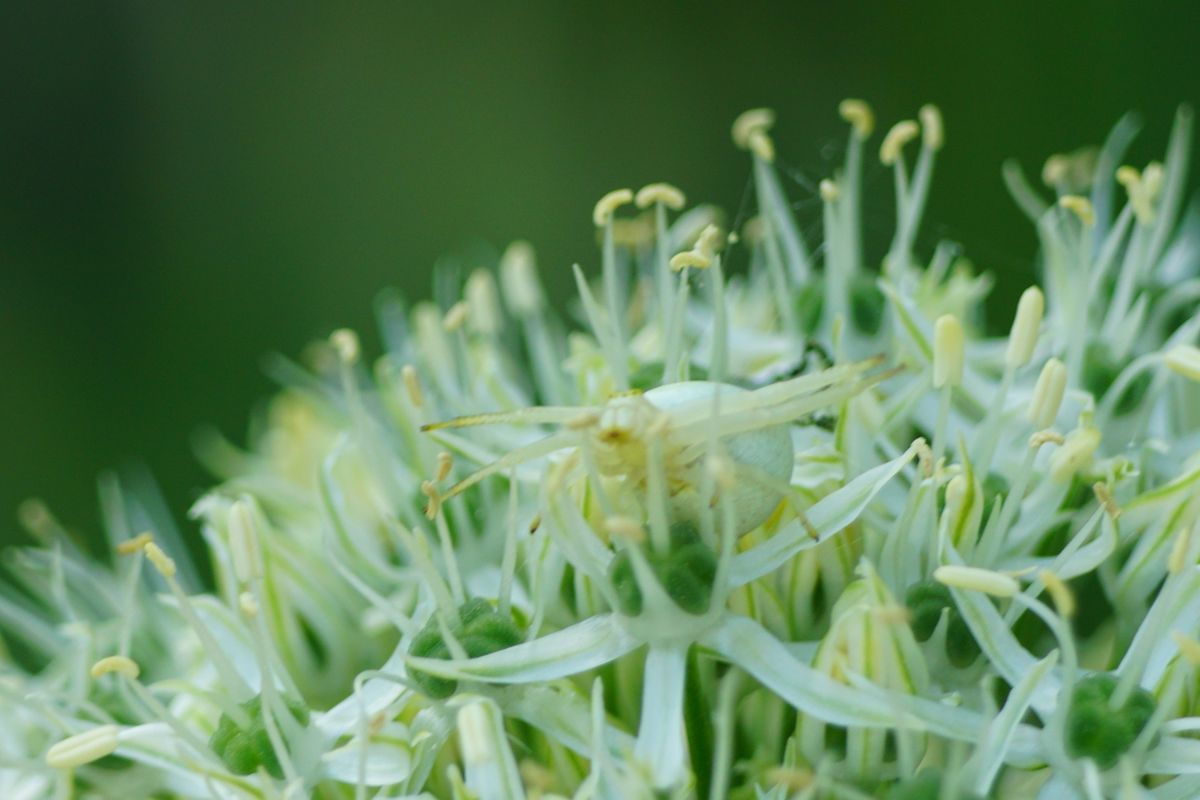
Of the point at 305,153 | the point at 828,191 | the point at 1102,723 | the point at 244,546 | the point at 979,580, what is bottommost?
the point at 1102,723

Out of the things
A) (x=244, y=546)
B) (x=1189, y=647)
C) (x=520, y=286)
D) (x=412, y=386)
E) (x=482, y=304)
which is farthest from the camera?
(x=520, y=286)

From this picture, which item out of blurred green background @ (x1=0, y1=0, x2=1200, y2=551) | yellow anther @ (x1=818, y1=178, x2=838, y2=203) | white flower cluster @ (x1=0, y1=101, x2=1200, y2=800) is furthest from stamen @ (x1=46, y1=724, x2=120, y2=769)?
blurred green background @ (x1=0, y1=0, x2=1200, y2=551)

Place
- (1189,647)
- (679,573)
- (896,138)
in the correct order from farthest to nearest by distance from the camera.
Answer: (896,138)
(679,573)
(1189,647)

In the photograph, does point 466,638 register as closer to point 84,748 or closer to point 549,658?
point 549,658

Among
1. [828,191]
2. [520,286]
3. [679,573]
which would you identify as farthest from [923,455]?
[520,286]

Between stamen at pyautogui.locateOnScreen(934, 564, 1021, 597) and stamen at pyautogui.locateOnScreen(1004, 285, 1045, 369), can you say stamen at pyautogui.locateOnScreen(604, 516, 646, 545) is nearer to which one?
stamen at pyautogui.locateOnScreen(934, 564, 1021, 597)

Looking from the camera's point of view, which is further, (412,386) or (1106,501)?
(412,386)

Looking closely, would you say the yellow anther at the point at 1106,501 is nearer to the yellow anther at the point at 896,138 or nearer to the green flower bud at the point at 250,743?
the yellow anther at the point at 896,138

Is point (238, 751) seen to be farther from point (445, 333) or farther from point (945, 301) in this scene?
point (945, 301)
